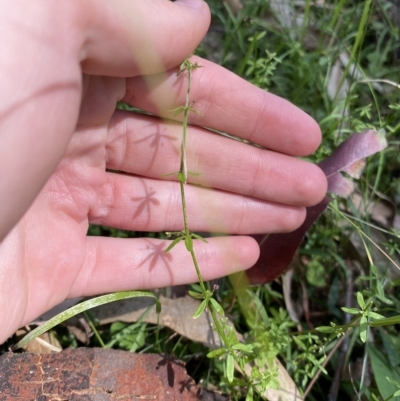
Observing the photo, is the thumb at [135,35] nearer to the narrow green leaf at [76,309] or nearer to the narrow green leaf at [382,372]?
the narrow green leaf at [76,309]

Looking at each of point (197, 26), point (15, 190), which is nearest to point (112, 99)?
point (197, 26)

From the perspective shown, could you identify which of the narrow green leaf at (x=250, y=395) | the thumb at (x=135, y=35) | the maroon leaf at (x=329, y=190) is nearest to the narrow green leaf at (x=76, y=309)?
the narrow green leaf at (x=250, y=395)

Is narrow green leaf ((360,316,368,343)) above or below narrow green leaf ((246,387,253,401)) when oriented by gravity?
above

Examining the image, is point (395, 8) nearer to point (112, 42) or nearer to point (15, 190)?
point (112, 42)

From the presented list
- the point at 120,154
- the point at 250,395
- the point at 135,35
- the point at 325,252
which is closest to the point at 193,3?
the point at 135,35

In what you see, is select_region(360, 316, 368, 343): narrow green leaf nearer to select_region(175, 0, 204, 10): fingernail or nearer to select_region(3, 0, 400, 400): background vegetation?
select_region(3, 0, 400, 400): background vegetation

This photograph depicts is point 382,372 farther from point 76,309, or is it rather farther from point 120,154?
point 120,154

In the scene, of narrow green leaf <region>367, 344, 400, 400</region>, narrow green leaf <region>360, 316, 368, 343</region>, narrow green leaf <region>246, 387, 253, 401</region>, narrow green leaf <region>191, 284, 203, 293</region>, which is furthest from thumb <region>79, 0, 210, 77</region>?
narrow green leaf <region>367, 344, 400, 400</region>
